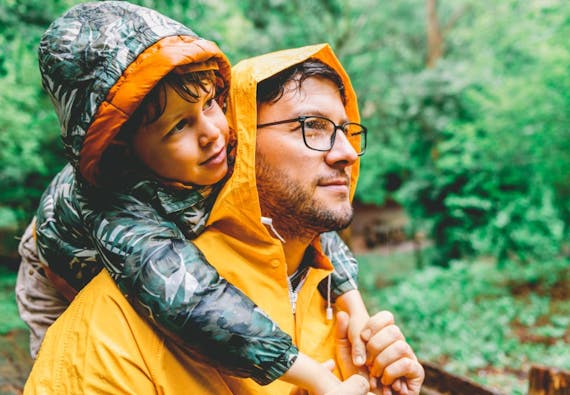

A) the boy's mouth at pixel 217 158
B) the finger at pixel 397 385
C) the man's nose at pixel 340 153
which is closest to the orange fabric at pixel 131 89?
the boy's mouth at pixel 217 158

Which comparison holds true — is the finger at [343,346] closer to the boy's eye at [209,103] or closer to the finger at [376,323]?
the finger at [376,323]

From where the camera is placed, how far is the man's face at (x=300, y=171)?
5.41 ft

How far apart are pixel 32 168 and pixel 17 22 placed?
11.4 ft

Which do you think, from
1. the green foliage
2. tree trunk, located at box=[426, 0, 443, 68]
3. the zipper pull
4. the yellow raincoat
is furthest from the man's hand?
tree trunk, located at box=[426, 0, 443, 68]

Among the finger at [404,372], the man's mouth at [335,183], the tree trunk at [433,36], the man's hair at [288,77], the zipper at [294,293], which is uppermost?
the tree trunk at [433,36]

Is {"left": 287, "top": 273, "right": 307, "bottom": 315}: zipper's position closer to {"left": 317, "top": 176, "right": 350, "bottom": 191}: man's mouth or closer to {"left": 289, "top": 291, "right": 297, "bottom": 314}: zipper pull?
{"left": 289, "top": 291, "right": 297, "bottom": 314}: zipper pull

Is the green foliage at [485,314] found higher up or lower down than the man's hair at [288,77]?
lower down

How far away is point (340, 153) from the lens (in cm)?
169

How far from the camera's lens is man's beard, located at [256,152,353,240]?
1647 mm

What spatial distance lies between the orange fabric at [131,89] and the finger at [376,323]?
101cm

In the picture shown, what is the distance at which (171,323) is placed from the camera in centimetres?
122

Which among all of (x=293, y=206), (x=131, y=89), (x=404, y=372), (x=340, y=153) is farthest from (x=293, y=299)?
(x=131, y=89)

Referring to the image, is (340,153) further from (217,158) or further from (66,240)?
(66,240)

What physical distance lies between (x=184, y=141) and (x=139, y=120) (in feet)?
0.45
